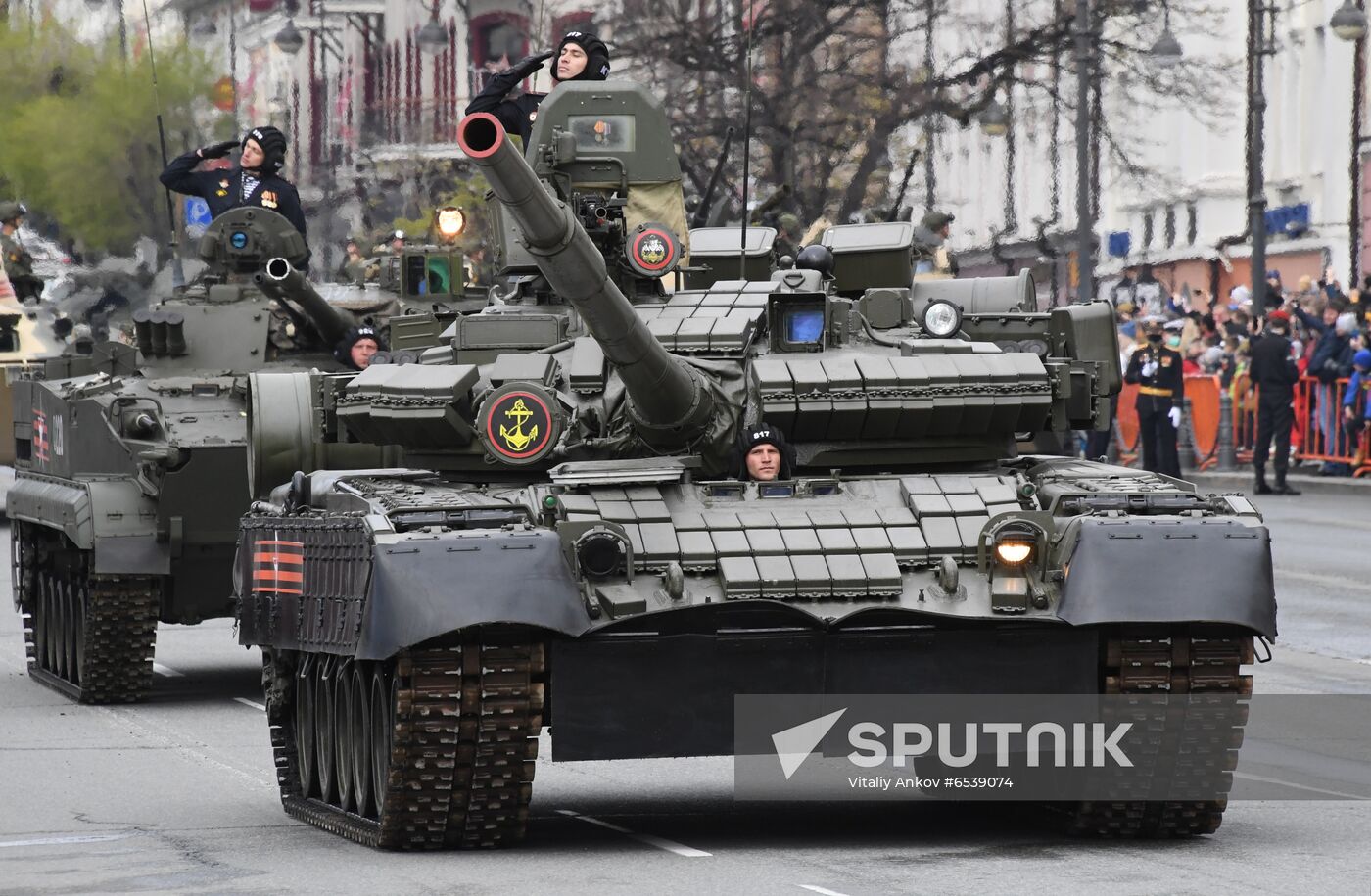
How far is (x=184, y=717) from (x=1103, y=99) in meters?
36.6

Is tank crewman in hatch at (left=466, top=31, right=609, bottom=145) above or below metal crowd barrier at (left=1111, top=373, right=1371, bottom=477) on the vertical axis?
above

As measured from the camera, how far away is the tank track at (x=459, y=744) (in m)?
11.5

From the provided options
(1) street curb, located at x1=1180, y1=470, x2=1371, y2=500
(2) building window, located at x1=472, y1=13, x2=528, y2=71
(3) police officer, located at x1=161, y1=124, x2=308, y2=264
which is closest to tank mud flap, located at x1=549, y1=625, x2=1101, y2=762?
(3) police officer, located at x1=161, y1=124, x2=308, y2=264

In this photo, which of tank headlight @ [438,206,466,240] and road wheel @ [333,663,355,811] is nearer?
road wheel @ [333,663,355,811]

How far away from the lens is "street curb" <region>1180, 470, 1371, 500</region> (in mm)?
32312

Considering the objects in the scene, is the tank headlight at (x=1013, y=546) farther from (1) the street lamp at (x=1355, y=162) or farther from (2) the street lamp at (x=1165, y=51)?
(1) the street lamp at (x=1355, y=162)

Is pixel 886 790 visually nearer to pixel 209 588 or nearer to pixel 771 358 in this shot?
pixel 771 358

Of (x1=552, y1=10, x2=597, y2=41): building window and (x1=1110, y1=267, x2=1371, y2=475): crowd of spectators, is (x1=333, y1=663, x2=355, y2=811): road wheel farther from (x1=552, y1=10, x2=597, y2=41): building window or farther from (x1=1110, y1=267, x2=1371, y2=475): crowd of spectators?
(x1=552, y1=10, x2=597, y2=41): building window

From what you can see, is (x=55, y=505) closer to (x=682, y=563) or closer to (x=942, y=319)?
(x=942, y=319)

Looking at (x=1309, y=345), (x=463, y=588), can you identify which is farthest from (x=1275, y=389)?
(x=463, y=588)

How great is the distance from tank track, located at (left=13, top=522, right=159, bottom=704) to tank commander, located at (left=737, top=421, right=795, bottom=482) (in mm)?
6645

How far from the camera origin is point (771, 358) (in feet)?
44.2

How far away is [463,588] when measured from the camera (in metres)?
11.3

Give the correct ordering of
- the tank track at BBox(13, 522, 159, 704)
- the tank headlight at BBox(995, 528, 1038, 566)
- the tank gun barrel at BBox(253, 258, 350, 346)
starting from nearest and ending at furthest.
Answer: the tank headlight at BBox(995, 528, 1038, 566) → the tank track at BBox(13, 522, 159, 704) → the tank gun barrel at BBox(253, 258, 350, 346)
